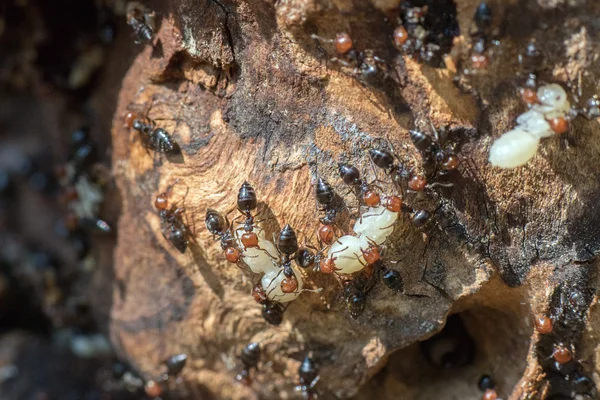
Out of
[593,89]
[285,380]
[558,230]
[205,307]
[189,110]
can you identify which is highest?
[593,89]

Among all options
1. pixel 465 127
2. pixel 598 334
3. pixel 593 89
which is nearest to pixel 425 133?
pixel 465 127

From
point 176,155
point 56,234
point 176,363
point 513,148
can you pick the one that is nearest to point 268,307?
point 176,363

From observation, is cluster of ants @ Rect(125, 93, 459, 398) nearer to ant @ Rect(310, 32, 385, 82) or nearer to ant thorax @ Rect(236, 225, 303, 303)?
ant thorax @ Rect(236, 225, 303, 303)

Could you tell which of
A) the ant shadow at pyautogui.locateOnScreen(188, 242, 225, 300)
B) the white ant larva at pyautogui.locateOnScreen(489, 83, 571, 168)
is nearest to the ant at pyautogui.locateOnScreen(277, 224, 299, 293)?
the ant shadow at pyautogui.locateOnScreen(188, 242, 225, 300)

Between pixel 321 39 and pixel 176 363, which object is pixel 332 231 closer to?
pixel 321 39

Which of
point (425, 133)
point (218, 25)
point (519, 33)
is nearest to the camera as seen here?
point (519, 33)

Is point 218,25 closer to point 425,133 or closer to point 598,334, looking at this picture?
point 425,133
